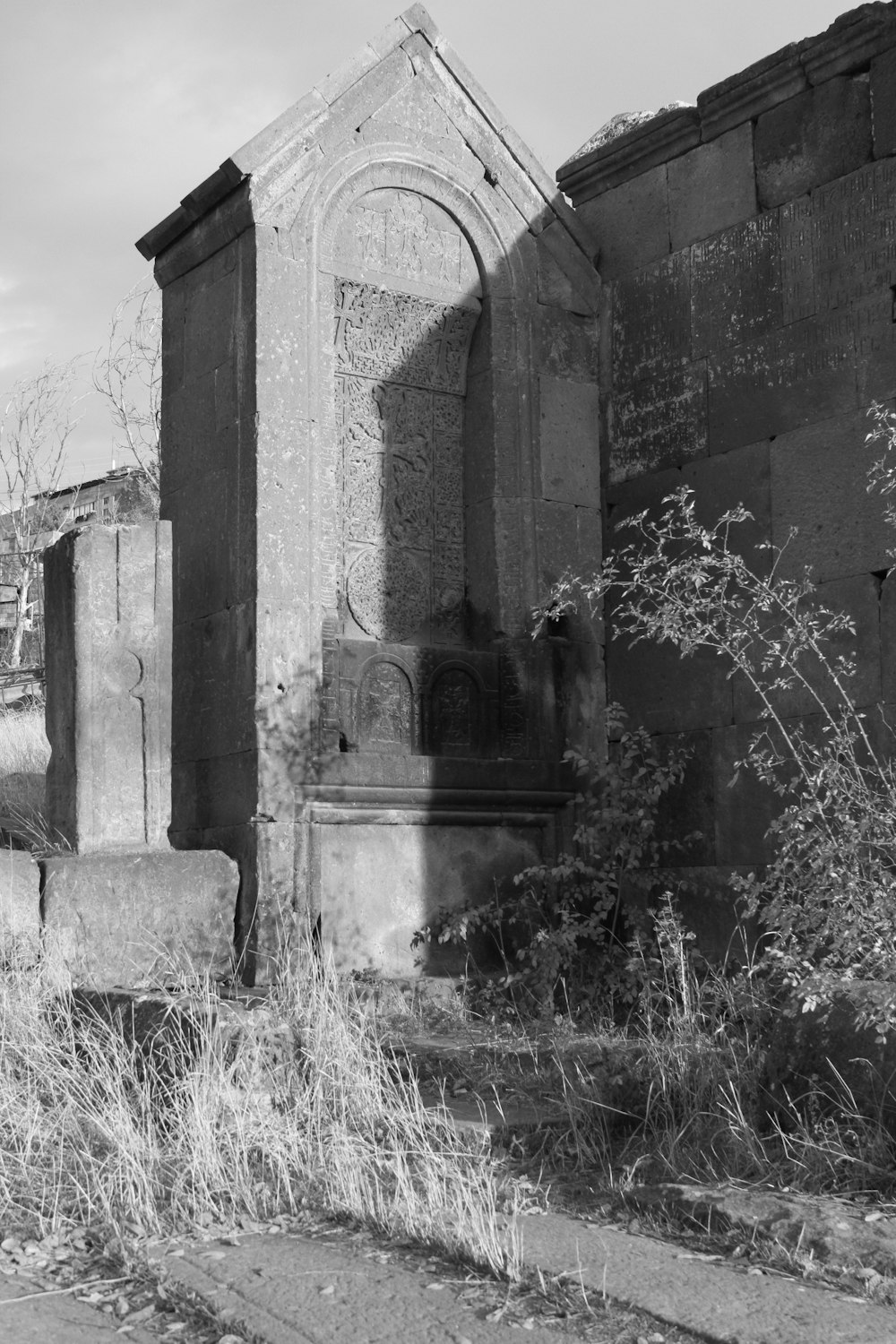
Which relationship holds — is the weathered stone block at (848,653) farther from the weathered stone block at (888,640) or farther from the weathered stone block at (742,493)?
the weathered stone block at (742,493)

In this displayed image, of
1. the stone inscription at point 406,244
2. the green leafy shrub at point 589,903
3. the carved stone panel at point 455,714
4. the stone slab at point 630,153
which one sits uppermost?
the stone slab at point 630,153

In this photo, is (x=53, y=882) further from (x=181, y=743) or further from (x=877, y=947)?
(x=877, y=947)

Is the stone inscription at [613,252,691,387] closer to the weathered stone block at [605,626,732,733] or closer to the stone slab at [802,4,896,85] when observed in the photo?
the stone slab at [802,4,896,85]

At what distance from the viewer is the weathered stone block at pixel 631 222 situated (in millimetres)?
7953

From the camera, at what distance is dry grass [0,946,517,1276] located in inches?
143

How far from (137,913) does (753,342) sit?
401 cm

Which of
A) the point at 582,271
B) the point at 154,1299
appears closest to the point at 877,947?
the point at 154,1299

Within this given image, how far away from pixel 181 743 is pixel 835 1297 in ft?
15.5

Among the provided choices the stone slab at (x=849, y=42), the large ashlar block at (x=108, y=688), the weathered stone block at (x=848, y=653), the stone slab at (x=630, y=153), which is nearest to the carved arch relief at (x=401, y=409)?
the stone slab at (x=630, y=153)

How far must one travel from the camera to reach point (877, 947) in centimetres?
Answer: 425

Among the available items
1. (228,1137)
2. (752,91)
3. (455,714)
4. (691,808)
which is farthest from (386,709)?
(752,91)

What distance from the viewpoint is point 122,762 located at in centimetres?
→ 655

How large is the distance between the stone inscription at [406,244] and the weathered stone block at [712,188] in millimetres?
1115

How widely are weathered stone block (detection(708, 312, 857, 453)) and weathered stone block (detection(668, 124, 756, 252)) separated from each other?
2.34ft
